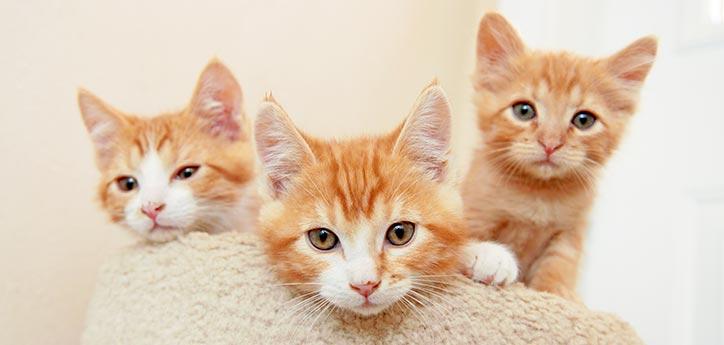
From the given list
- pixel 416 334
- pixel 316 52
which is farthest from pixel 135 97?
pixel 416 334

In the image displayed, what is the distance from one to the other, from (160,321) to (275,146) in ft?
1.14

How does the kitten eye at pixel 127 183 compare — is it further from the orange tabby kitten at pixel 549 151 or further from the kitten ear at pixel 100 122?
the orange tabby kitten at pixel 549 151

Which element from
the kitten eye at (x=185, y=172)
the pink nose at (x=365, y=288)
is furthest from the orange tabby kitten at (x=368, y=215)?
the kitten eye at (x=185, y=172)

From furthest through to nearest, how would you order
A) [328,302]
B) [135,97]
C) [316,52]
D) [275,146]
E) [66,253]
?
1. [316,52]
2. [135,97]
3. [66,253]
4. [275,146]
5. [328,302]

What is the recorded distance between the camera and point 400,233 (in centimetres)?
98

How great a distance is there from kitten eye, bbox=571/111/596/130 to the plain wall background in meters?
0.42

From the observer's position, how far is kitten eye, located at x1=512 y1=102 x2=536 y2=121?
4.21 feet

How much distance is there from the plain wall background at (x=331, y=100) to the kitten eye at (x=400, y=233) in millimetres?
801

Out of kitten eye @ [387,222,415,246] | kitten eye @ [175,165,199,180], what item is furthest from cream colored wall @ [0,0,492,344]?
kitten eye @ [387,222,415,246]

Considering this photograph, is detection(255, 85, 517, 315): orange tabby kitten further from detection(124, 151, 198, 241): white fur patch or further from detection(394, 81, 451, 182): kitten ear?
detection(124, 151, 198, 241): white fur patch

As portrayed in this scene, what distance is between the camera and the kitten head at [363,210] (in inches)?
36.5

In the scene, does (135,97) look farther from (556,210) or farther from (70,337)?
(556,210)

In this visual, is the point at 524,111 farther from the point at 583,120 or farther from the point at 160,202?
the point at 160,202

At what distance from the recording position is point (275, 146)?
3.44ft
